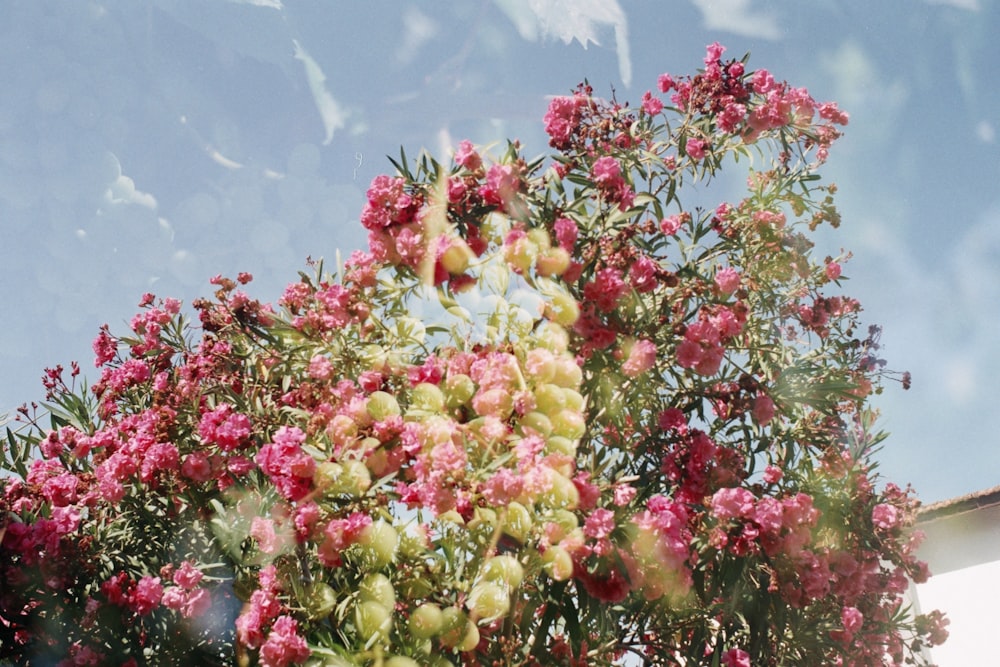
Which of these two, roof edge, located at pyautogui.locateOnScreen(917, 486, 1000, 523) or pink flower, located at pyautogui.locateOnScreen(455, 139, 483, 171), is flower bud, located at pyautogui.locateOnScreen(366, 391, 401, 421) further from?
roof edge, located at pyautogui.locateOnScreen(917, 486, 1000, 523)

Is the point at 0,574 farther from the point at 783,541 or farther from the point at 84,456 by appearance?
the point at 783,541

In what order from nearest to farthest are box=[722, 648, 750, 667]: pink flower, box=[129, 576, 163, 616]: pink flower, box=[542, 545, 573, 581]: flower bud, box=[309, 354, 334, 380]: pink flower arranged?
box=[542, 545, 573, 581]: flower bud, box=[129, 576, 163, 616]: pink flower, box=[309, 354, 334, 380]: pink flower, box=[722, 648, 750, 667]: pink flower

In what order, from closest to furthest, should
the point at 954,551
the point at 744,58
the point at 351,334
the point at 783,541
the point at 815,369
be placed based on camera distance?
1. the point at 783,541
2. the point at 351,334
3. the point at 815,369
4. the point at 744,58
5. the point at 954,551

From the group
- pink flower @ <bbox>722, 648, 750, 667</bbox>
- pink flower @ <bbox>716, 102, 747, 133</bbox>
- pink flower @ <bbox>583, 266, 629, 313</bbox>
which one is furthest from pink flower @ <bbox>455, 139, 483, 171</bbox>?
pink flower @ <bbox>722, 648, 750, 667</bbox>

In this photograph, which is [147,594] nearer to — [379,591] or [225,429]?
[225,429]

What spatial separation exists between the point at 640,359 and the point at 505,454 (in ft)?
3.12

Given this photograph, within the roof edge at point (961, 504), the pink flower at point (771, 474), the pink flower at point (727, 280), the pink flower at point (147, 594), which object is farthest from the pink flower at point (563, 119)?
the roof edge at point (961, 504)

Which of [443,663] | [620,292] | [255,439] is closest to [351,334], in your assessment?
[255,439]

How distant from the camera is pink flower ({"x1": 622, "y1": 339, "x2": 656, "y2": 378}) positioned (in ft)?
12.2

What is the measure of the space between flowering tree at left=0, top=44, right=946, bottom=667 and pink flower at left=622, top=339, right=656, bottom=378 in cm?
1

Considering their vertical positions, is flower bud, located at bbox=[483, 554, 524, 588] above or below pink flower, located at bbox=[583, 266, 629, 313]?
Answer: below

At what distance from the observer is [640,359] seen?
146 inches

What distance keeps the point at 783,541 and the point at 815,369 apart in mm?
1131

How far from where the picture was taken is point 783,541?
3.72 meters
